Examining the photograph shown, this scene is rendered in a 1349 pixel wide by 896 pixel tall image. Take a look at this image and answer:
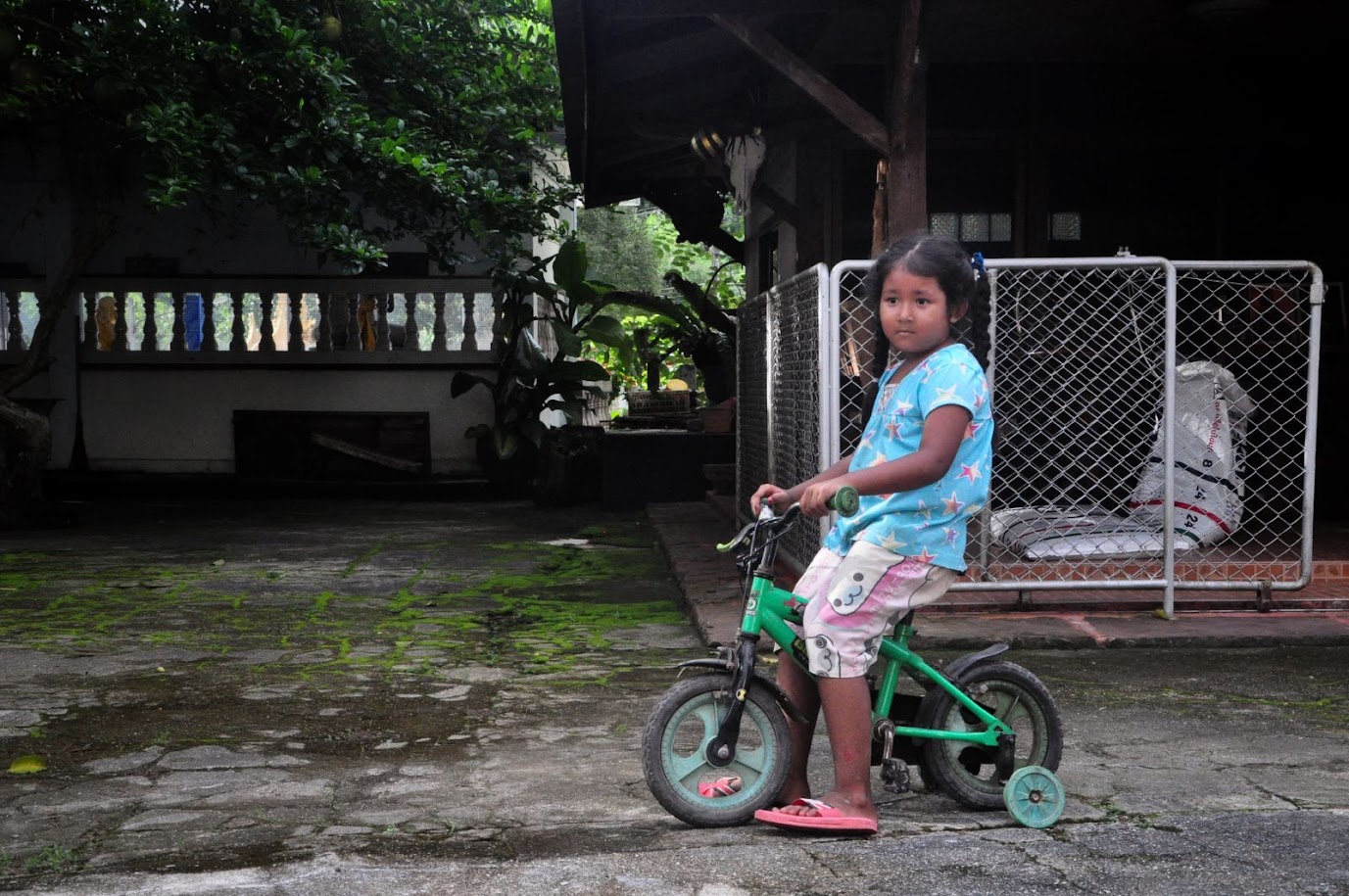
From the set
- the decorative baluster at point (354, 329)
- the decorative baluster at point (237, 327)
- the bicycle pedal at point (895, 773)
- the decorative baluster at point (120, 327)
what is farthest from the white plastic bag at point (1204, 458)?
the decorative baluster at point (120, 327)

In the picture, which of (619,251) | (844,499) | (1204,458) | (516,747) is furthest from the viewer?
(619,251)

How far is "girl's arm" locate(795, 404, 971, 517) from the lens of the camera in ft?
10.0

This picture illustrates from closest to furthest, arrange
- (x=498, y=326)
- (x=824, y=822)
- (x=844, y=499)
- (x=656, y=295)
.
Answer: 1. (x=844, y=499)
2. (x=824, y=822)
3. (x=498, y=326)
4. (x=656, y=295)

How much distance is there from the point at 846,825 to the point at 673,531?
610 cm

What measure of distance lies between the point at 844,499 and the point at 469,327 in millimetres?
10268

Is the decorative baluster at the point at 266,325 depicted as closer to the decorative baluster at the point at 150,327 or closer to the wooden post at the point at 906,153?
the decorative baluster at the point at 150,327

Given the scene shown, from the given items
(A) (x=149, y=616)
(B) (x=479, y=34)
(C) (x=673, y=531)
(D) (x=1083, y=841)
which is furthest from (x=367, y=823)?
(B) (x=479, y=34)

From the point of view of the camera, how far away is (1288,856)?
297cm

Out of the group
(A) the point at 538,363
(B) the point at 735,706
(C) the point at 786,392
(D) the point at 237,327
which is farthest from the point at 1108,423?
(D) the point at 237,327

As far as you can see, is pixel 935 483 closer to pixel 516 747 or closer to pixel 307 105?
pixel 516 747

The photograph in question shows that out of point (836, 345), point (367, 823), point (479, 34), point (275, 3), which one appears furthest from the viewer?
point (479, 34)

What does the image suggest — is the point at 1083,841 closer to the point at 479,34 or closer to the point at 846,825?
the point at 846,825

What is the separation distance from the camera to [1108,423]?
785 cm

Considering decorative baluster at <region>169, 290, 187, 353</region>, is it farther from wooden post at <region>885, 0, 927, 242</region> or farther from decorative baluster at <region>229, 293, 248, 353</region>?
wooden post at <region>885, 0, 927, 242</region>
